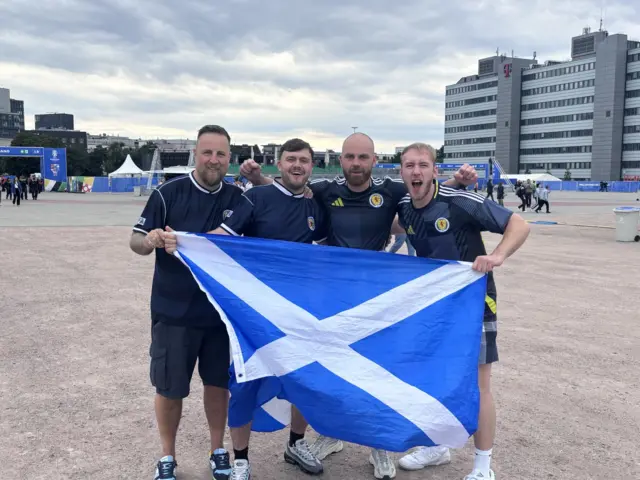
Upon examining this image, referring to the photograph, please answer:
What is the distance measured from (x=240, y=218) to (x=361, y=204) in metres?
0.80

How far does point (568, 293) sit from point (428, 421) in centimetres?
667

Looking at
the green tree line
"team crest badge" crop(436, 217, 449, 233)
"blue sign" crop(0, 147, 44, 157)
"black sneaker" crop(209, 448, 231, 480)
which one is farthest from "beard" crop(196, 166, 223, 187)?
the green tree line

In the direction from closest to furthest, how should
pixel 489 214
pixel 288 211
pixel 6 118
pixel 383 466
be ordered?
pixel 489 214
pixel 383 466
pixel 288 211
pixel 6 118

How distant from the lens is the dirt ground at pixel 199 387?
3584 millimetres

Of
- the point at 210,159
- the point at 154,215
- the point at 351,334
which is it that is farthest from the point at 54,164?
the point at 351,334

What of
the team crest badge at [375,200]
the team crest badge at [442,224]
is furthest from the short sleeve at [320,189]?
the team crest badge at [442,224]

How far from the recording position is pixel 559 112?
119500mm

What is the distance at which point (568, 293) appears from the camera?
28.9 feet

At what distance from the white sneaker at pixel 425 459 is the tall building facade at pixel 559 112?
120m

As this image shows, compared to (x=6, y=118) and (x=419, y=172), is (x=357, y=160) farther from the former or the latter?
(x=6, y=118)

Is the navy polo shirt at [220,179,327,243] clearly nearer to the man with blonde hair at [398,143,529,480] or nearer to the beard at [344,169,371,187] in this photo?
the beard at [344,169,371,187]

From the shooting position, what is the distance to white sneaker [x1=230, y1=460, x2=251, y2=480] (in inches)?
131

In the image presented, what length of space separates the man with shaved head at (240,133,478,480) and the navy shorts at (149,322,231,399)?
963 millimetres

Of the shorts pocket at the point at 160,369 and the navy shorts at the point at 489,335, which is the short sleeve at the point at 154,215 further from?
the navy shorts at the point at 489,335
